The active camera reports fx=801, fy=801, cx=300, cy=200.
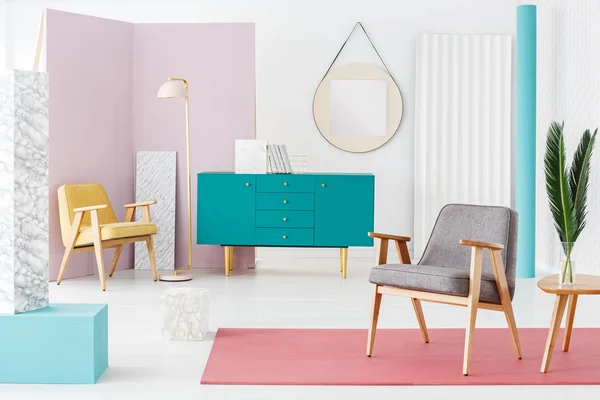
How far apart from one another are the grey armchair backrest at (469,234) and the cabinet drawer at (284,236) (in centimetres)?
244

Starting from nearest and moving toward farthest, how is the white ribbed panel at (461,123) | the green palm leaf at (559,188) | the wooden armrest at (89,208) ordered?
the green palm leaf at (559,188), the wooden armrest at (89,208), the white ribbed panel at (461,123)

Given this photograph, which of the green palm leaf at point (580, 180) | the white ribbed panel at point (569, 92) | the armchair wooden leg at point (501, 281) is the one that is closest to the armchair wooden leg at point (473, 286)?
the armchair wooden leg at point (501, 281)

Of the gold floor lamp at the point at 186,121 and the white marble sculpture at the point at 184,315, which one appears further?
the gold floor lamp at the point at 186,121

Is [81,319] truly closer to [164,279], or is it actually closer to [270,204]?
[164,279]

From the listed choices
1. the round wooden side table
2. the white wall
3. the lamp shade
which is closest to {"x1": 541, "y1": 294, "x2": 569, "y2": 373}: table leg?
the round wooden side table

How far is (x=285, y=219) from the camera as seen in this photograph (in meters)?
6.73

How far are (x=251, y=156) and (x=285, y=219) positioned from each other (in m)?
0.61

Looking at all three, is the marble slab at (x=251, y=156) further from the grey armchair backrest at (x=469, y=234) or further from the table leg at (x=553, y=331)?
the table leg at (x=553, y=331)

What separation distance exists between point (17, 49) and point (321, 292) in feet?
13.2

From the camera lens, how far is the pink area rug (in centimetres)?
353

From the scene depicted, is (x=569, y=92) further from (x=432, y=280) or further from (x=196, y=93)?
(x=432, y=280)

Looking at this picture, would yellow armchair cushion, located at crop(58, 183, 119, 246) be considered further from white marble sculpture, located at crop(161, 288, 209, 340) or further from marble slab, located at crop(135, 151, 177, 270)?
white marble sculpture, located at crop(161, 288, 209, 340)

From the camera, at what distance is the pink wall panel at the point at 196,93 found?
7070mm

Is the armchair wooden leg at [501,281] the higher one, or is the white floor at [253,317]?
the armchair wooden leg at [501,281]
